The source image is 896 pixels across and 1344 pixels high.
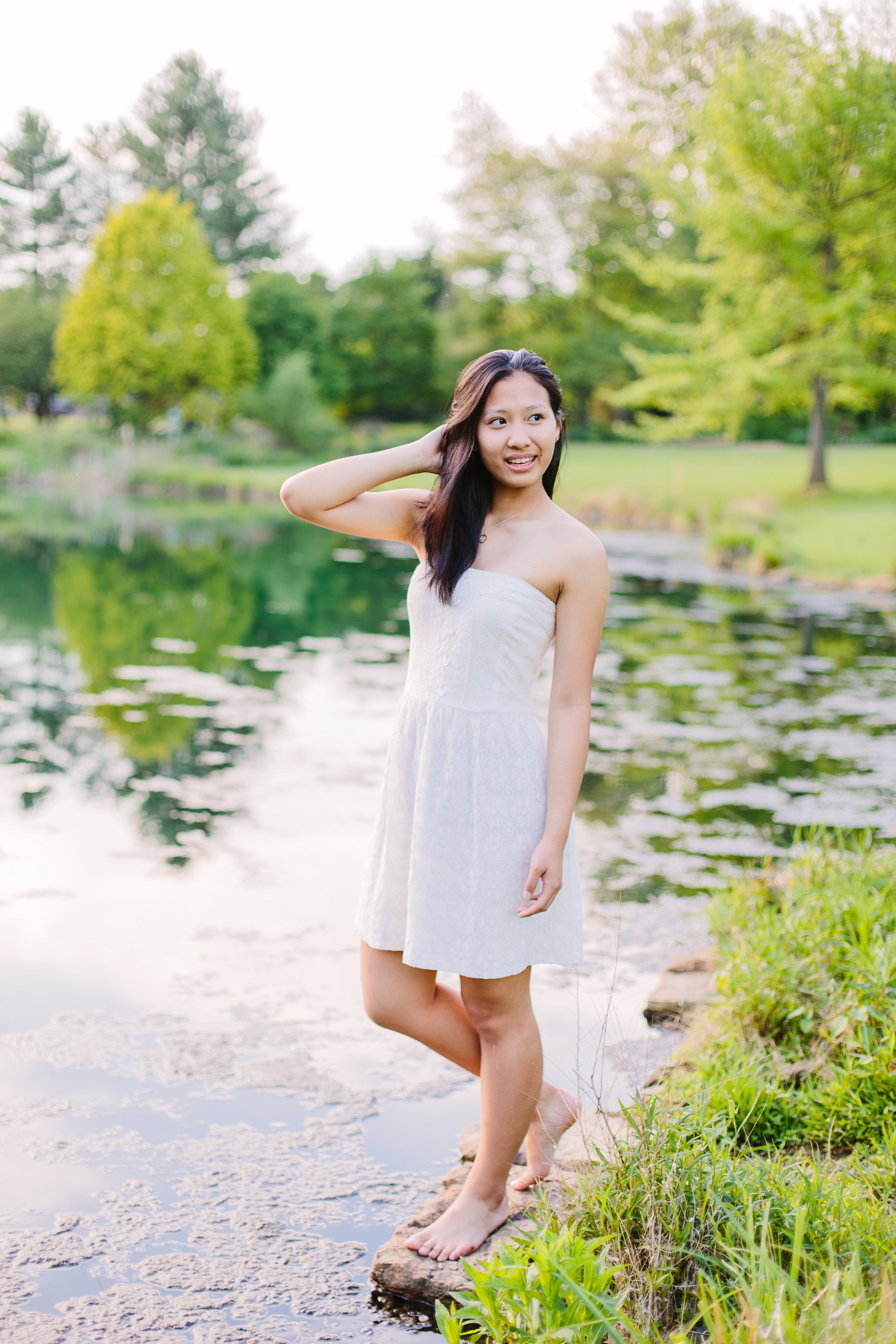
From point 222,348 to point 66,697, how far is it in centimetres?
3550

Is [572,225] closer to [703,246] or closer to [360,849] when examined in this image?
[703,246]

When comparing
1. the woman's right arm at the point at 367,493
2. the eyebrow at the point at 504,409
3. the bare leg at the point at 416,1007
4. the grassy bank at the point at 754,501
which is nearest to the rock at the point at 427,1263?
the bare leg at the point at 416,1007

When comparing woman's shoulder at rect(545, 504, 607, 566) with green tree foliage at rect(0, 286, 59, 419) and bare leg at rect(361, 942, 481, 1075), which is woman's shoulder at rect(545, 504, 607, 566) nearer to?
bare leg at rect(361, 942, 481, 1075)

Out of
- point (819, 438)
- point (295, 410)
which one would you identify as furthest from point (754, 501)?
point (295, 410)

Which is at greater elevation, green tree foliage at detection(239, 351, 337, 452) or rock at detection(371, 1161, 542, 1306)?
green tree foliage at detection(239, 351, 337, 452)

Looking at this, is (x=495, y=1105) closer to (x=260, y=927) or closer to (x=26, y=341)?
(x=260, y=927)

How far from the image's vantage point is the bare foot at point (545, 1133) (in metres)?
2.95

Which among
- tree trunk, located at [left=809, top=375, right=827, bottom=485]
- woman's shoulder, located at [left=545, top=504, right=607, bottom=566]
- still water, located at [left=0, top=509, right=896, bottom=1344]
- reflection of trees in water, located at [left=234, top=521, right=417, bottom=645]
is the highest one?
tree trunk, located at [left=809, top=375, right=827, bottom=485]

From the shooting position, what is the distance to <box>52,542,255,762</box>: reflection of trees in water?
829cm

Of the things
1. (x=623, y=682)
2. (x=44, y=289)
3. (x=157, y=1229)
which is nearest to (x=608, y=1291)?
(x=157, y=1229)

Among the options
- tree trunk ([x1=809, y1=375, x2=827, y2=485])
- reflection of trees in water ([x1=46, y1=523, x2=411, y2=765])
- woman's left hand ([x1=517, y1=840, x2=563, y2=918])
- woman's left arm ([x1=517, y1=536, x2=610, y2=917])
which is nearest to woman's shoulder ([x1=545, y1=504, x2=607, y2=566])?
woman's left arm ([x1=517, y1=536, x2=610, y2=917])

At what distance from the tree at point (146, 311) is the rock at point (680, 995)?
1559 inches

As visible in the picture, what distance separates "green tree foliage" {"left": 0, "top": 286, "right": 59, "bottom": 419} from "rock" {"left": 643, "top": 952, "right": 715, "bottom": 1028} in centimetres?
4965

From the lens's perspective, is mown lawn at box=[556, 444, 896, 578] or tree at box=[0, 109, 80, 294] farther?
tree at box=[0, 109, 80, 294]
